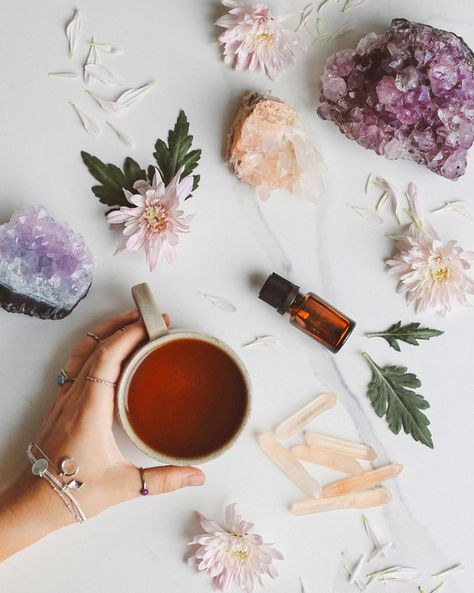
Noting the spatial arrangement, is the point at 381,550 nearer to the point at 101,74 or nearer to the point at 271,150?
the point at 271,150

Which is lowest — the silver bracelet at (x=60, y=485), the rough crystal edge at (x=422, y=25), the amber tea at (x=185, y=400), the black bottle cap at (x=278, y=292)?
the silver bracelet at (x=60, y=485)

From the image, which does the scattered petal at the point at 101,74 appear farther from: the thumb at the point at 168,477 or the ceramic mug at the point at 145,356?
the thumb at the point at 168,477

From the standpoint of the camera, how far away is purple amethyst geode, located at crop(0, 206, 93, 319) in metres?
1.08

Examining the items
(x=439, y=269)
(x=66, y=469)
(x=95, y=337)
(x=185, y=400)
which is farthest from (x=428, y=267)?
(x=66, y=469)

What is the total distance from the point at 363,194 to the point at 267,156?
20 cm

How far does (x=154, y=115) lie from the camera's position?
1187 millimetres

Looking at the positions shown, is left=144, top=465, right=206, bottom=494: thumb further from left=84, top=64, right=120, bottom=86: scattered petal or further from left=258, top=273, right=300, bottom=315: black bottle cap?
left=84, top=64, right=120, bottom=86: scattered petal

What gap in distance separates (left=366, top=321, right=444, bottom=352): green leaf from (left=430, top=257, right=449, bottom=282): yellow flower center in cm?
10

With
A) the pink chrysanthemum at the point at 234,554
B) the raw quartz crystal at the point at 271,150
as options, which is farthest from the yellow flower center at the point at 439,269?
the pink chrysanthemum at the point at 234,554

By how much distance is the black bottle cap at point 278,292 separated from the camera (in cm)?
115

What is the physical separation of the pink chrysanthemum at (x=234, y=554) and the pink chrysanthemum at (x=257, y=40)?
31.4 inches

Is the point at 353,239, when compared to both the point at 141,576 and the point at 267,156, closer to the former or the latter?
the point at 267,156

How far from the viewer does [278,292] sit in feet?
3.78

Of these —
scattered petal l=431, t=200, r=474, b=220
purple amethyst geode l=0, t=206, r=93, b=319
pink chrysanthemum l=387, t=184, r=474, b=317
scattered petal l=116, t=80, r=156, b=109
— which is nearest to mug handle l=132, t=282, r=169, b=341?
purple amethyst geode l=0, t=206, r=93, b=319
